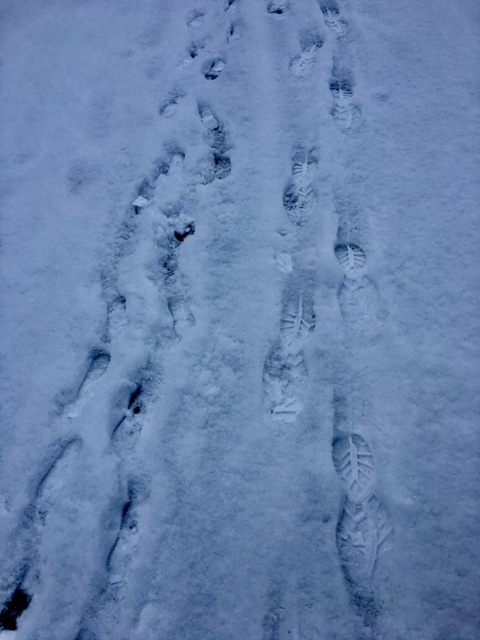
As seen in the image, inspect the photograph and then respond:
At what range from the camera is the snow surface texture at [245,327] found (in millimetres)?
875

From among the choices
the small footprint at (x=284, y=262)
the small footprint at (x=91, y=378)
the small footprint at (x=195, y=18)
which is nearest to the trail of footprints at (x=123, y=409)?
the small footprint at (x=91, y=378)

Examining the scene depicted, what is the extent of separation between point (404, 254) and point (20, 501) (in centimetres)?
127

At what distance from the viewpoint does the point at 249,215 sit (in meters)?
1.19

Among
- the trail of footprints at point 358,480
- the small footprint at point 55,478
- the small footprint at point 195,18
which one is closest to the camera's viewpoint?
the trail of footprints at point 358,480

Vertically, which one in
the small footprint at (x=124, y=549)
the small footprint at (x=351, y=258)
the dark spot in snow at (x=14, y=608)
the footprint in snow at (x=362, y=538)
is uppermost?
the small footprint at (x=351, y=258)

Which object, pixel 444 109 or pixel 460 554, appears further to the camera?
pixel 444 109

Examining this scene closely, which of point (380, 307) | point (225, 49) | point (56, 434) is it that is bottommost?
point (56, 434)

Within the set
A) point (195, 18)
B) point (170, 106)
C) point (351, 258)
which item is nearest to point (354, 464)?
point (351, 258)

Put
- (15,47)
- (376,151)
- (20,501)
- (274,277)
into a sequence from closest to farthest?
1. (20,501)
2. (274,277)
3. (376,151)
4. (15,47)

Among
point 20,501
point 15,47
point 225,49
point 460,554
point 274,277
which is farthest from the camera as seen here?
point 15,47

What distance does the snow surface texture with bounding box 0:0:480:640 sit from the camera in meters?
0.87

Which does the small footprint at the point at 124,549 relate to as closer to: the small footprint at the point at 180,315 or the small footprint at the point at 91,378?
the small footprint at the point at 91,378

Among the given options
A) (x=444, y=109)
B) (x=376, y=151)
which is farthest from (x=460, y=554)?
(x=444, y=109)

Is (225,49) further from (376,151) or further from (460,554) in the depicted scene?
(460,554)
